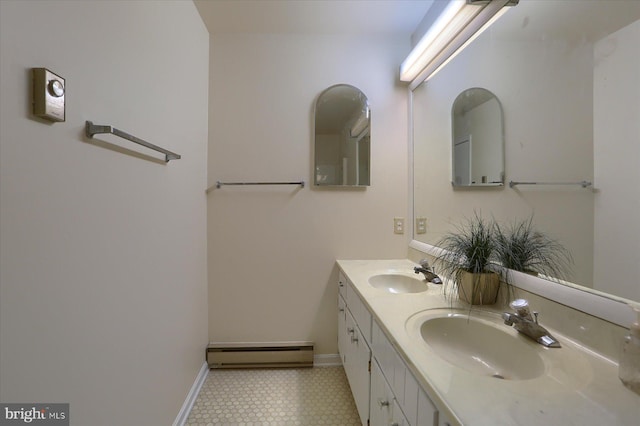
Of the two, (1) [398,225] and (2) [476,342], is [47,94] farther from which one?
(1) [398,225]

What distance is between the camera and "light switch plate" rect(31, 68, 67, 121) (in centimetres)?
57

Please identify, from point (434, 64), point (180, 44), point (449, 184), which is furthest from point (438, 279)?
point (180, 44)

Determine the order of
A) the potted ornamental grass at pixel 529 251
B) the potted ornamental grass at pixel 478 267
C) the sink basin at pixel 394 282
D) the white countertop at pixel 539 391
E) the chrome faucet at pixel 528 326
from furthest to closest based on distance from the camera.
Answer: the sink basin at pixel 394 282 → the potted ornamental grass at pixel 478 267 → the potted ornamental grass at pixel 529 251 → the chrome faucet at pixel 528 326 → the white countertop at pixel 539 391

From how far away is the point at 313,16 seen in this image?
1.58 m

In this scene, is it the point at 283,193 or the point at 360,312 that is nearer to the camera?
the point at 360,312

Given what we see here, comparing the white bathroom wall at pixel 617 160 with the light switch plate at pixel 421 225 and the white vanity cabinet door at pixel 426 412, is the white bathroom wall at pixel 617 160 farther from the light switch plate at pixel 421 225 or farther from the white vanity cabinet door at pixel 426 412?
the light switch plate at pixel 421 225

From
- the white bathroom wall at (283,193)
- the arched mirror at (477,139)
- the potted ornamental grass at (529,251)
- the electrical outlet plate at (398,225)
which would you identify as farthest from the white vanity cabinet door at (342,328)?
the arched mirror at (477,139)

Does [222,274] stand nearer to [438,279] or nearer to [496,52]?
[438,279]

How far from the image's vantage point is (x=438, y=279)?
48.6 inches

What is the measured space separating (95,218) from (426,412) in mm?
1090

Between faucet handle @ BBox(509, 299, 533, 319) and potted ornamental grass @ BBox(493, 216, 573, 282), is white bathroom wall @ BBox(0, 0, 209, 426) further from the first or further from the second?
potted ornamental grass @ BBox(493, 216, 573, 282)

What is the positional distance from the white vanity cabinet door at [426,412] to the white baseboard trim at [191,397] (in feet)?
4.22

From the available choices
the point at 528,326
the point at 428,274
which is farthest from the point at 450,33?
the point at 528,326

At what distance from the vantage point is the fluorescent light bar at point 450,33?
111 cm
